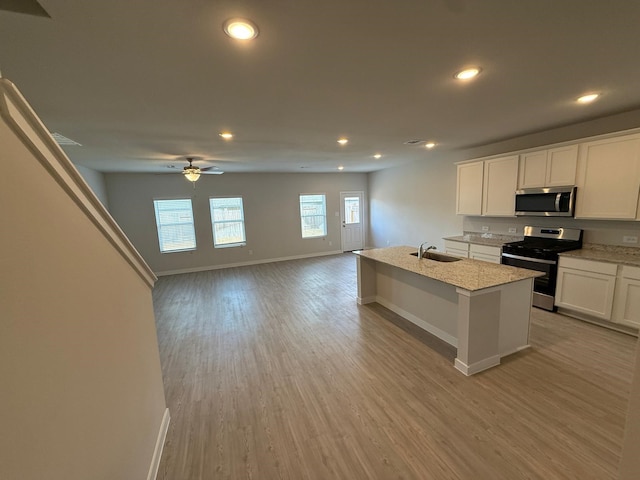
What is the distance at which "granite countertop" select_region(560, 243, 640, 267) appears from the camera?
3.09 meters

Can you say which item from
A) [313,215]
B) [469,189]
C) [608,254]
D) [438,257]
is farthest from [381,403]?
[313,215]

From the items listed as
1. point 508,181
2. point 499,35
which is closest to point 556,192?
point 508,181

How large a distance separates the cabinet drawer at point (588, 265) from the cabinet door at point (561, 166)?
42.4 inches

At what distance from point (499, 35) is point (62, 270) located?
8.33 ft

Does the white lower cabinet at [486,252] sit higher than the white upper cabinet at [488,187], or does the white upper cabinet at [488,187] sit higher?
the white upper cabinet at [488,187]

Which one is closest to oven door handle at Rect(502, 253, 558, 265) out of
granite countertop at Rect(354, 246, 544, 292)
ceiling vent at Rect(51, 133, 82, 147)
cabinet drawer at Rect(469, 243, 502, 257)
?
cabinet drawer at Rect(469, 243, 502, 257)

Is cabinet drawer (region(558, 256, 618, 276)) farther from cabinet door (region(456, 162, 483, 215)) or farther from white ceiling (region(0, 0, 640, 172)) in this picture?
white ceiling (region(0, 0, 640, 172))

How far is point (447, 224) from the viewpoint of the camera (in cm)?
594

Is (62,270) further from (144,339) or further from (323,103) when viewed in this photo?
(323,103)

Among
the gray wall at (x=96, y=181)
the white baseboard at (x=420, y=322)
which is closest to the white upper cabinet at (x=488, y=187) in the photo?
the white baseboard at (x=420, y=322)

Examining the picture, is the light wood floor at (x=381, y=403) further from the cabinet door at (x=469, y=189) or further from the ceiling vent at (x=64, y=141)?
the ceiling vent at (x=64, y=141)

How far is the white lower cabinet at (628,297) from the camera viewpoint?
2.97 metres

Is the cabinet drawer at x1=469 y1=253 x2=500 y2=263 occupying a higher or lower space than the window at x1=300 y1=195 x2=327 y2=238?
lower

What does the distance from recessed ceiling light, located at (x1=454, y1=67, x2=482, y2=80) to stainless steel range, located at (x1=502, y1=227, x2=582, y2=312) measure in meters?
2.91
